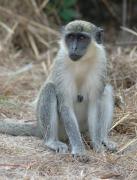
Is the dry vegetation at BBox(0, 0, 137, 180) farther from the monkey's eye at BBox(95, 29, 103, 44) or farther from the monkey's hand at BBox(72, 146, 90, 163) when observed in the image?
the monkey's eye at BBox(95, 29, 103, 44)

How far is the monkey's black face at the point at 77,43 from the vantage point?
6.79m

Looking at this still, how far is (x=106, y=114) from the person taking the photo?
23.6ft

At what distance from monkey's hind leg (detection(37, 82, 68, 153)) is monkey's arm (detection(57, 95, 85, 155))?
78 millimetres

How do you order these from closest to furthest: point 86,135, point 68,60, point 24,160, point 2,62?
point 24,160 → point 68,60 → point 86,135 → point 2,62

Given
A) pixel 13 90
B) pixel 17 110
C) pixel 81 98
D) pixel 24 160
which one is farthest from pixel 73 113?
pixel 13 90

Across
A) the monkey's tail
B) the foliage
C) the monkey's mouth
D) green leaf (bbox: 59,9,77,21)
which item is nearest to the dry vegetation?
the monkey's tail

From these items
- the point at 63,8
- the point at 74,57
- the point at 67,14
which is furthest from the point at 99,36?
the point at 63,8

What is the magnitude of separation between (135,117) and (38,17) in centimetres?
507

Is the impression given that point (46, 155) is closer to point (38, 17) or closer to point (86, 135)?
point (86, 135)

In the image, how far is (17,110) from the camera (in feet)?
27.8

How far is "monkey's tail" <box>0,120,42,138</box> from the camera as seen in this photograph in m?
7.33

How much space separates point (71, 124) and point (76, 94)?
355mm

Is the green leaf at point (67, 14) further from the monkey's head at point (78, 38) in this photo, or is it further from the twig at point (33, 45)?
the monkey's head at point (78, 38)

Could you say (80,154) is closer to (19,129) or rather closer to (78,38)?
(19,129)
